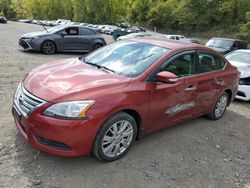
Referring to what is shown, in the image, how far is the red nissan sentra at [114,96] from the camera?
359cm

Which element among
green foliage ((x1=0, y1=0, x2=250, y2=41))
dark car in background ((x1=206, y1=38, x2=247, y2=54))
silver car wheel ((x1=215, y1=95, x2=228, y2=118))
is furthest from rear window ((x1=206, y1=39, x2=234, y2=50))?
green foliage ((x1=0, y1=0, x2=250, y2=41))

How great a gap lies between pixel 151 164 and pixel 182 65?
168 cm

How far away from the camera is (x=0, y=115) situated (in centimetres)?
529

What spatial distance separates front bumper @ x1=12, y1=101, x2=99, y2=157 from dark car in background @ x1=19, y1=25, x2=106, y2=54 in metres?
10.3

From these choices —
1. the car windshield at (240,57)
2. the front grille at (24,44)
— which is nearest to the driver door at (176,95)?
the car windshield at (240,57)

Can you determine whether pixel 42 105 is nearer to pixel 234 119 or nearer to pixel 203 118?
pixel 203 118

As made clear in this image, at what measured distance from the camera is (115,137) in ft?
13.2

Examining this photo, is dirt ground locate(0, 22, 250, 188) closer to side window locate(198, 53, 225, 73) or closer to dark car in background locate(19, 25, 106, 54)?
side window locate(198, 53, 225, 73)

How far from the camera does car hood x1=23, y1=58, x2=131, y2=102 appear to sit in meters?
3.70

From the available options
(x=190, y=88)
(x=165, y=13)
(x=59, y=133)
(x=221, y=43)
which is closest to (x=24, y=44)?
(x=190, y=88)

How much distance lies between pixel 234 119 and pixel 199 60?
1.93m

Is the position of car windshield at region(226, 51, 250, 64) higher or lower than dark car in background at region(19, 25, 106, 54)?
higher

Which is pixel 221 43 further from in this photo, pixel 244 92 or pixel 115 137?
pixel 115 137

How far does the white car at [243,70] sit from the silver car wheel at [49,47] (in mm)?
7591
